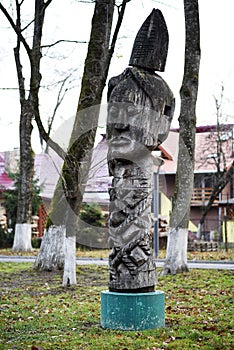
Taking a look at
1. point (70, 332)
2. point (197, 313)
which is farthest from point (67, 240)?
point (70, 332)

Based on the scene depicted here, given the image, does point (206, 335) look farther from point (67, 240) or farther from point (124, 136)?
point (67, 240)

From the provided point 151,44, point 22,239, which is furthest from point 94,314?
point 22,239

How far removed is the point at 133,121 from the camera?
7.91 m

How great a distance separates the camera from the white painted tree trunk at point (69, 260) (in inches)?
483

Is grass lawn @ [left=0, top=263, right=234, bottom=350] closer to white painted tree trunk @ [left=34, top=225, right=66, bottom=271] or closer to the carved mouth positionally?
white painted tree trunk @ [left=34, top=225, right=66, bottom=271]

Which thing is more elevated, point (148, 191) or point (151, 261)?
point (148, 191)

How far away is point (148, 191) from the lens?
7.99 meters

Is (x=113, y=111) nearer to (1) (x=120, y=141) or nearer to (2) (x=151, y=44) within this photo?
(1) (x=120, y=141)

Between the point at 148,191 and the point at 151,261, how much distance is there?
2.99 ft

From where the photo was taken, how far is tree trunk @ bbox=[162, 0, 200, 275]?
562 inches

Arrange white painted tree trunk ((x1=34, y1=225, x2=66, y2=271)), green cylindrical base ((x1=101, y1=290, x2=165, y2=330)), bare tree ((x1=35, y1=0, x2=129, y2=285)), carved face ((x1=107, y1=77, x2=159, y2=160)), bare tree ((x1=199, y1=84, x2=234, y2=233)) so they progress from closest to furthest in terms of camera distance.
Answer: green cylindrical base ((x1=101, y1=290, x2=165, y2=330)) → carved face ((x1=107, y1=77, x2=159, y2=160)) → bare tree ((x1=35, y1=0, x2=129, y2=285)) → white painted tree trunk ((x1=34, y1=225, x2=66, y2=271)) → bare tree ((x1=199, y1=84, x2=234, y2=233))

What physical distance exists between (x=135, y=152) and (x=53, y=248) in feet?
24.0

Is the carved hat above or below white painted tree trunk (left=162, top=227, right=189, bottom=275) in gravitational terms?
above

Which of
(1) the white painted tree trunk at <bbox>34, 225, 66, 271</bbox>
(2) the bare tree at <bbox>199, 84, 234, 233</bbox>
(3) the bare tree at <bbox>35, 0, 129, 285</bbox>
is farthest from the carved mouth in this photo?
(2) the bare tree at <bbox>199, 84, 234, 233</bbox>
